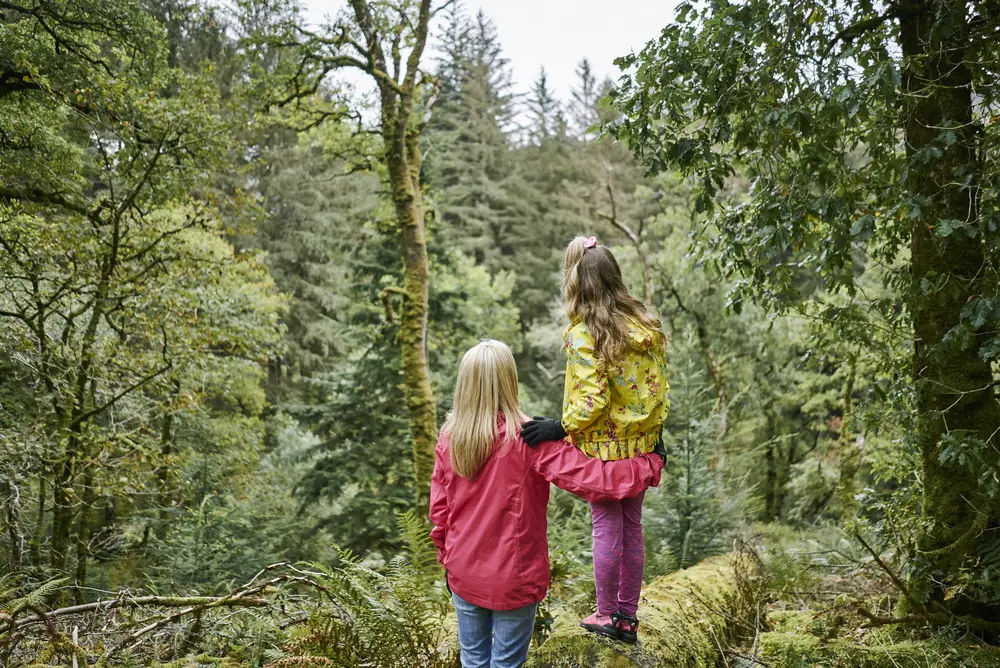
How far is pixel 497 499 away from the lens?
2.94 m

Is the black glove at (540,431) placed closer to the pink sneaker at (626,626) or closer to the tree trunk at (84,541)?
the pink sneaker at (626,626)

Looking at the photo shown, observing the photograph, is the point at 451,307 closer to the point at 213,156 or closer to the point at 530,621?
the point at 213,156

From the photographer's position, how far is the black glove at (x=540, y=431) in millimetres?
2961

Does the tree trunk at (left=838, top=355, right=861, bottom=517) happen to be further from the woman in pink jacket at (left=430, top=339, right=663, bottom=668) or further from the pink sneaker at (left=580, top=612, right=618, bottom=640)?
the woman in pink jacket at (left=430, top=339, right=663, bottom=668)

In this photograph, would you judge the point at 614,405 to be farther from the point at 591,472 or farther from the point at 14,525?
the point at 14,525

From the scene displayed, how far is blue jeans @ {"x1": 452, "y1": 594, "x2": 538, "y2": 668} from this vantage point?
2891 mm

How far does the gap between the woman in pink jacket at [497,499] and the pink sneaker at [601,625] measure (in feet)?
1.71

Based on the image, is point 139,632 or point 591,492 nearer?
point 591,492

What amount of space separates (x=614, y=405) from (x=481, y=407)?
0.76 meters

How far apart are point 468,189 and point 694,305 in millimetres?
17397

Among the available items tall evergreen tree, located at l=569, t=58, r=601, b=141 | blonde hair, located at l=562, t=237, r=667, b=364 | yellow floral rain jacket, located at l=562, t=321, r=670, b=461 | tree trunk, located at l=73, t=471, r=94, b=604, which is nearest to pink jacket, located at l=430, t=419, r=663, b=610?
yellow floral rain jacket, located at l=562, t=321, r=670, b=461

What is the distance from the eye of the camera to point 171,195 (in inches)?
288

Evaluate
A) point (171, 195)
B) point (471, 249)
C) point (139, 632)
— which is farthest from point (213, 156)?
point (471, 249)

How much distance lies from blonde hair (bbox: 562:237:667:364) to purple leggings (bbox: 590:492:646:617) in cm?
78
